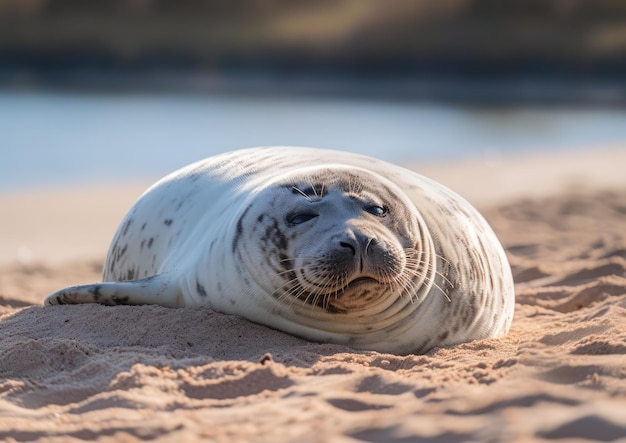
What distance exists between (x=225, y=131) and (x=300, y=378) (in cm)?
1518

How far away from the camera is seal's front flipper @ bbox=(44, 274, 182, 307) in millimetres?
3906

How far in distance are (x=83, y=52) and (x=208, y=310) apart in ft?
115

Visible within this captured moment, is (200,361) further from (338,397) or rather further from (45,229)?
(45,229)

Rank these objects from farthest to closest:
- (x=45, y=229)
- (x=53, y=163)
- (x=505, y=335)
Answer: (x=53, y=163), (x=45, y=229), (x=505, y=335)

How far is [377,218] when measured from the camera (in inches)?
139

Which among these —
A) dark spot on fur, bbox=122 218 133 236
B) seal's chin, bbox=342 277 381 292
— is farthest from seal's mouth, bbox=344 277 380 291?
dark spot on fur, bbox=122 218 133 236

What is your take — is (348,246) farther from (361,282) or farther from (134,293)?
(134,293)

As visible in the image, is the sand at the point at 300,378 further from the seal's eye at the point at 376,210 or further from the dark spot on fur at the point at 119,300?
the seal's eye at the point at 376,210

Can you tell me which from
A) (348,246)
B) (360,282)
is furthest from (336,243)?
(360,282)

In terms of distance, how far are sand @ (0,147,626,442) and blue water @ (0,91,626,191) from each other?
744 cm

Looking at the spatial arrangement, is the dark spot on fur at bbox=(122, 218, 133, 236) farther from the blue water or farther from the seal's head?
the blue water

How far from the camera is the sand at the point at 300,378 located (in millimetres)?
2486

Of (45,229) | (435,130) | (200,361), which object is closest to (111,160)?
(45,229)

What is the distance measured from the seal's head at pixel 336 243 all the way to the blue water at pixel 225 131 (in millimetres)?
7701
